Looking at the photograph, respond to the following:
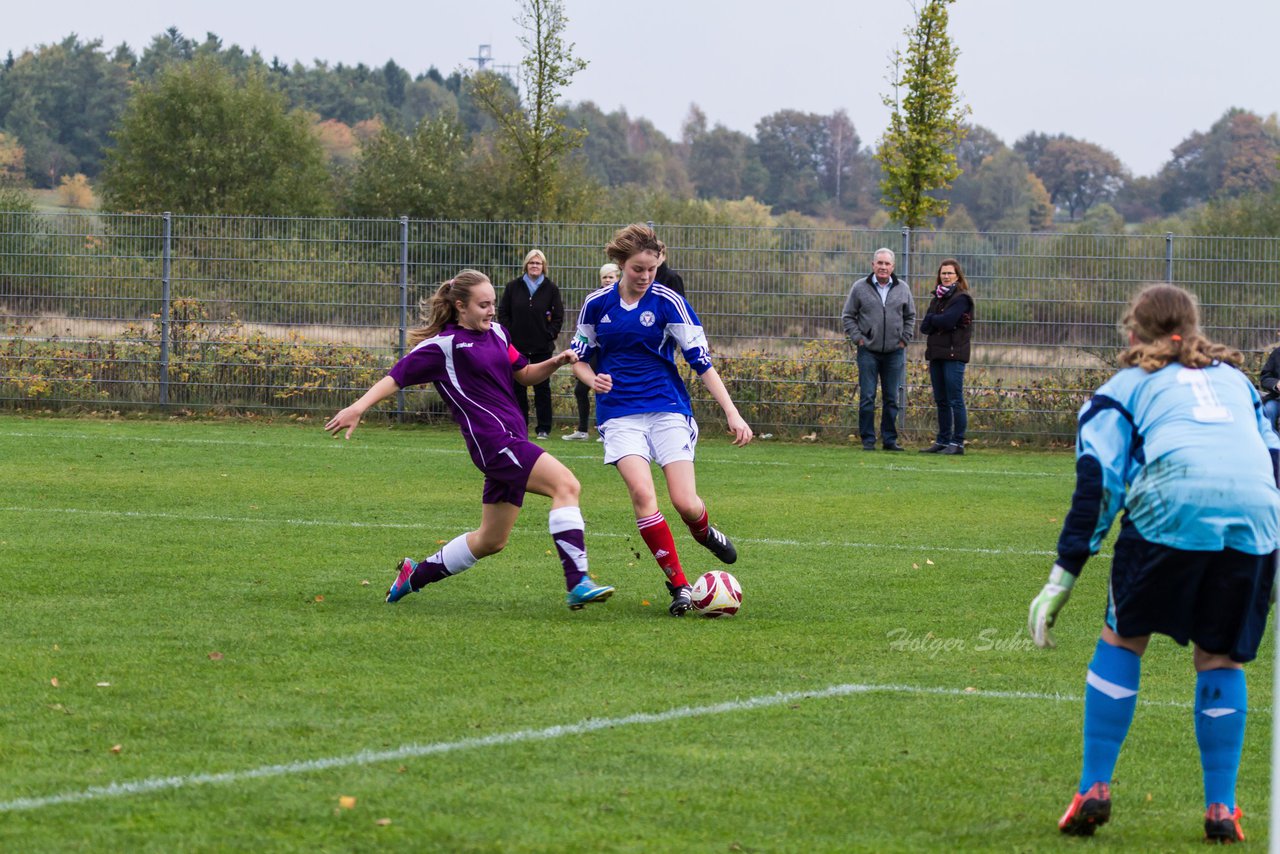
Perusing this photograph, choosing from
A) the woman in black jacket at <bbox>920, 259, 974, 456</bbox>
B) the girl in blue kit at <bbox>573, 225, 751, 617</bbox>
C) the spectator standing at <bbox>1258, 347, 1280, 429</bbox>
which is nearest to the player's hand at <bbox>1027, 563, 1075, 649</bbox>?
the girl in blue kit at <bbox>573, 225, 751, 617</bbox>

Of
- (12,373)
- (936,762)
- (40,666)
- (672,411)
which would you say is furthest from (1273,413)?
(12,373)

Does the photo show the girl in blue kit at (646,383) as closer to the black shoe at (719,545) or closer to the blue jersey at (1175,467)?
the black shoe at (719,545)

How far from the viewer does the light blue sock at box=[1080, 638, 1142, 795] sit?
4.55m

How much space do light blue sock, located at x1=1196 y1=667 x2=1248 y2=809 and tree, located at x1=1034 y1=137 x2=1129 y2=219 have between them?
133829mm

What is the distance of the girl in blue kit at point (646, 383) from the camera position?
8172 millimetres

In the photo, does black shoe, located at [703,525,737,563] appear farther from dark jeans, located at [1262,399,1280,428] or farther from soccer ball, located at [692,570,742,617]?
dark jeans, located at [1262,399,1280,428]

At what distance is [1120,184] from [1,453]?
127 meters

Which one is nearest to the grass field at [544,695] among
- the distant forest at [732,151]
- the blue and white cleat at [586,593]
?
the blue and white cleat at [586,593]

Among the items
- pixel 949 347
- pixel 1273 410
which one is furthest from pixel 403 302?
pixel 1273 410

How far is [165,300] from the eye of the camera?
20.1 m

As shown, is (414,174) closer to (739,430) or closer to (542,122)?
(542,122)

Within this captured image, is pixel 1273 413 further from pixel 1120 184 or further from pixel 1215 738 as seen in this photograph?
pixel 1120 184

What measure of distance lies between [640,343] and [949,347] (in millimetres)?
9477

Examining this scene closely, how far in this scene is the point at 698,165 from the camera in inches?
5861
